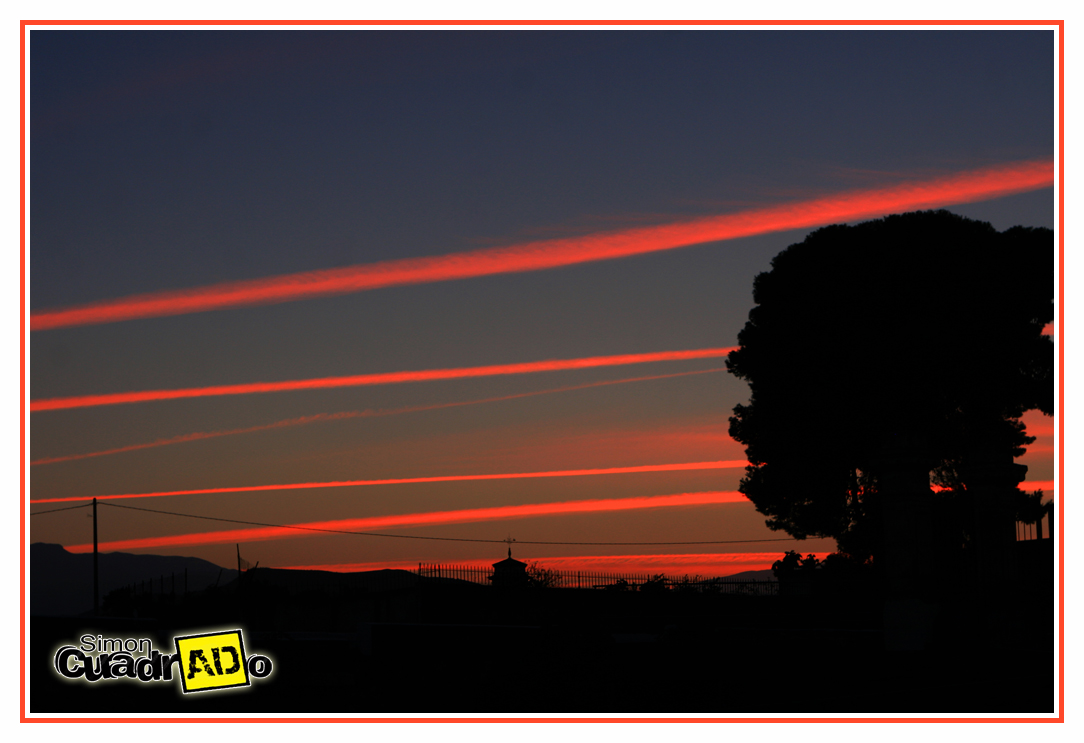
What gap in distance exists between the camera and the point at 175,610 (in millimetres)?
42812

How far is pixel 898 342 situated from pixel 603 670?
56.4ft

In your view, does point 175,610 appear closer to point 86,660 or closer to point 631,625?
point 631,625

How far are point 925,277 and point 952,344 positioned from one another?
207 cm

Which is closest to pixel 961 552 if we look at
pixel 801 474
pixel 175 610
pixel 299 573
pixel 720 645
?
pixel 720 645

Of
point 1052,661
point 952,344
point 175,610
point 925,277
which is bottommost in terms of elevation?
point 175,610

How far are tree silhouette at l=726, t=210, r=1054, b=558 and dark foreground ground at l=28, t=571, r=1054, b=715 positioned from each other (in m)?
5.49

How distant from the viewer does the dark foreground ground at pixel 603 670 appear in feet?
41.2

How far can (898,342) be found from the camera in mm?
28031
